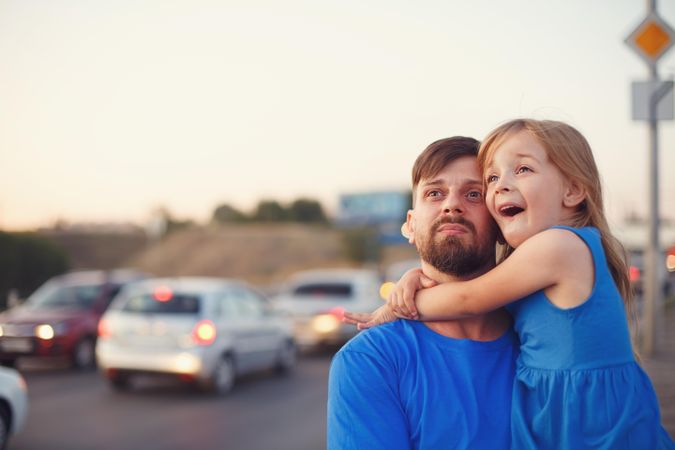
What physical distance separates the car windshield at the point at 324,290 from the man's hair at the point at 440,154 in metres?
12.7

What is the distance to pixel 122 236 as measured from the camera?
4316 inches

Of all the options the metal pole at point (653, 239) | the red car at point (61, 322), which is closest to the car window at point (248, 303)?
the red car at point (61, 322)

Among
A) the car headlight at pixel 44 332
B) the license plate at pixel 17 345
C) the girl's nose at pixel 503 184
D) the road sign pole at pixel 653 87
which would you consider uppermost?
the road sign pole at pixel 653 87

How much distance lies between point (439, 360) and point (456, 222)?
0.43 meters

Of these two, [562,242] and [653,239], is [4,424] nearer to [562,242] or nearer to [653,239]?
[562,242]

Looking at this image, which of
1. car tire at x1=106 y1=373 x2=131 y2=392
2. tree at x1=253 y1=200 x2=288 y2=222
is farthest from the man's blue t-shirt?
tree at x1=253 y1=200 x2=288 y2=222

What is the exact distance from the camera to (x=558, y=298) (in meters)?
1.98

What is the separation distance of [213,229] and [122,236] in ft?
49.4

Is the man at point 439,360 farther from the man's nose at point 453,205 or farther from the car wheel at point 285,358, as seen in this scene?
the car wheel at point 285,358

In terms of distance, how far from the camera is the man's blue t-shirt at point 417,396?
75.5 inches

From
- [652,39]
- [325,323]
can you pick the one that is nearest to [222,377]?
[325,323]

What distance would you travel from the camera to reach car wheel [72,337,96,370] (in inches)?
504

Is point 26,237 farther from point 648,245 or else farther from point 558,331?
point 558,331

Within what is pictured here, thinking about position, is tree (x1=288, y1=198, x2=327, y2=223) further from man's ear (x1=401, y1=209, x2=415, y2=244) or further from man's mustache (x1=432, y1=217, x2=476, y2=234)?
man's mustache (x1=432, y1=217, x2=476, y2=234)
